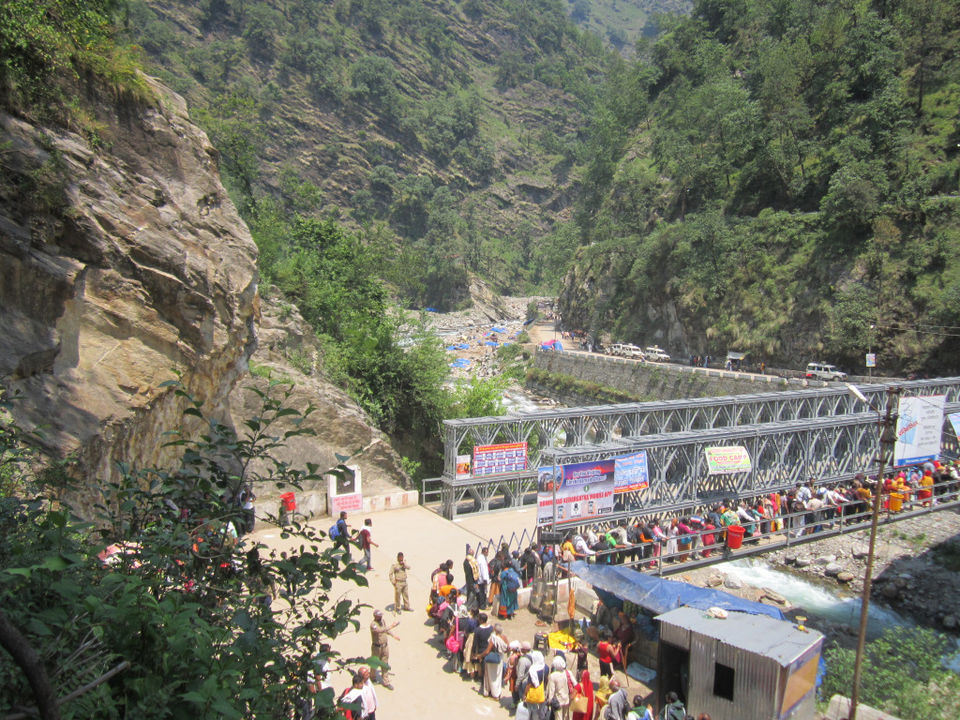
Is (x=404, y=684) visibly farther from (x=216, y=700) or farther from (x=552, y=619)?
(x=216, y=700)

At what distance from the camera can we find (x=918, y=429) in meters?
19.1

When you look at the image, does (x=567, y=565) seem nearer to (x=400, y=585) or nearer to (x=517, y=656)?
(x=400, y=585)

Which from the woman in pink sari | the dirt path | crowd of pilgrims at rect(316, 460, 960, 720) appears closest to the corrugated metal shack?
crowd of pilgrims at rect(316, 460, 960, 720)

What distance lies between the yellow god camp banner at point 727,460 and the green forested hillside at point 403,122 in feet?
186

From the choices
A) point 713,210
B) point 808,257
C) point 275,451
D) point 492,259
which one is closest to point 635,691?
point 275,451

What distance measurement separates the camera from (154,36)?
286ft

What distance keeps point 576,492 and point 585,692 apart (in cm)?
651

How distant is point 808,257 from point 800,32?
2553cm

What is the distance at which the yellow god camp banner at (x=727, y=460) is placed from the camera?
16.3 m

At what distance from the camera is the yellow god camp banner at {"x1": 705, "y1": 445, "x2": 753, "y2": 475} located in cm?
1628

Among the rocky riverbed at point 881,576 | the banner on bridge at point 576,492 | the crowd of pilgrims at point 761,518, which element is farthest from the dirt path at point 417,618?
the rocky riverbed at point 881,576

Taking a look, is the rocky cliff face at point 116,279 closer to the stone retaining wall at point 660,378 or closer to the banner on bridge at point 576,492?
the banner on bridge at point 576,492

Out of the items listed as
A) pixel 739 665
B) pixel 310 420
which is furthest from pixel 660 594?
pixel 310 420

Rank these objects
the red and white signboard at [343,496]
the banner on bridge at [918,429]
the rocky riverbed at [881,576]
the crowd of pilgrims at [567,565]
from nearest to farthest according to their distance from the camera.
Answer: the crowd of pilgrims at [567,565]
the rocky riverbed at [881,576]
the red and white signboard at [343,496]
the banner on bridge at [918,429]
